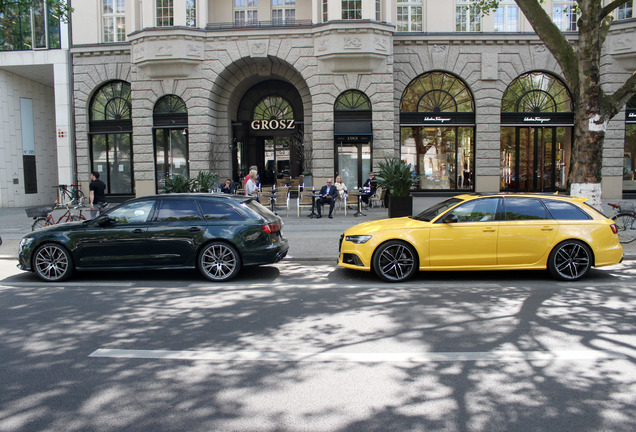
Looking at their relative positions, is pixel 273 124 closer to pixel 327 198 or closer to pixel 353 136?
pixel 353 136

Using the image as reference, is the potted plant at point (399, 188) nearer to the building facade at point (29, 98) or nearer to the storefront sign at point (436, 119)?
the storefront sign at point (436, 119)

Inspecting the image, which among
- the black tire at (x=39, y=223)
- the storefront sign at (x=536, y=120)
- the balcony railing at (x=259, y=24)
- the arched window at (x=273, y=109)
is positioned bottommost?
the black tire at (x=39, y=223)

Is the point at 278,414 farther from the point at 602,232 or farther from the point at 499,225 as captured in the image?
the point at 602,232

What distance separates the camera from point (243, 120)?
2612 centimetres

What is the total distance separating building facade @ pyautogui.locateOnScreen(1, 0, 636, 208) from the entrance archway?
0.84 metres

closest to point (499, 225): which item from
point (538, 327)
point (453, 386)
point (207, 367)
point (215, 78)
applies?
point (538, 327)

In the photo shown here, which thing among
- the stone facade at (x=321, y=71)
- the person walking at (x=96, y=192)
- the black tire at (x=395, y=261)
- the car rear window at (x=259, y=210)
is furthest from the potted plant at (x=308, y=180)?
the black tire at (x=395, y=261)

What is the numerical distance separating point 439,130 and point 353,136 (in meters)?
4.38

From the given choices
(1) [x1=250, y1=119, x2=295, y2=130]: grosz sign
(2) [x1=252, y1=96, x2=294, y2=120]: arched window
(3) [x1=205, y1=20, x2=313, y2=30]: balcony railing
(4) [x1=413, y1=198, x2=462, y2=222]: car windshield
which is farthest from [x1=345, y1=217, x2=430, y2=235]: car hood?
(2) [x1=252, y1=96, x2=294, y2=120]: arched window

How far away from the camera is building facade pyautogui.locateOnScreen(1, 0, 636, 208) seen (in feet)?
71.2

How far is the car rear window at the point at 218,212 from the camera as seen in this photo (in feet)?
28.1

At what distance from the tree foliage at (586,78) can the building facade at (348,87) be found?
10.4m

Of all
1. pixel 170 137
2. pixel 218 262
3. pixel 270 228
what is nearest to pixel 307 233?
pixel 270 228

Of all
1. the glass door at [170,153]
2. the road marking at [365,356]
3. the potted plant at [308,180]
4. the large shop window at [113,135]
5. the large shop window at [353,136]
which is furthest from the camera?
the large shop window at [113,135]
